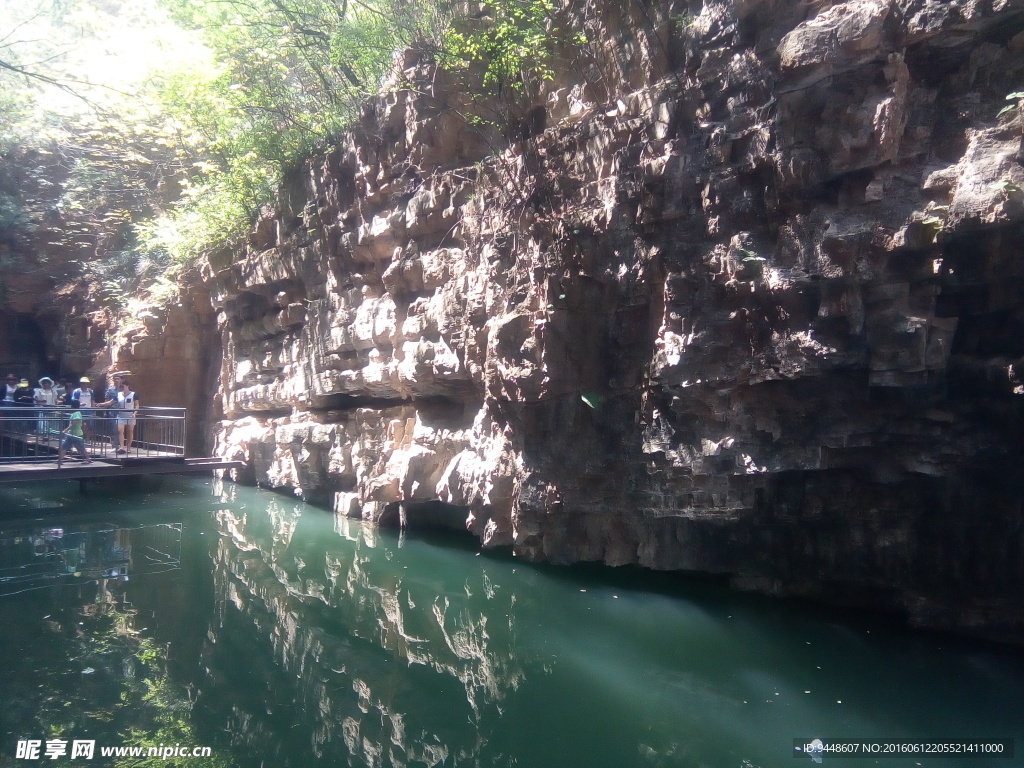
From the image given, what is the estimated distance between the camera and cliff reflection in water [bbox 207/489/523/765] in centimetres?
599

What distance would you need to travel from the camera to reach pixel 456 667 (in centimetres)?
748

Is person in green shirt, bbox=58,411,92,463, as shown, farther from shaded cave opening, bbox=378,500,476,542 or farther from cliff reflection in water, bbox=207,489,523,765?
shaded cave opening, bbox=378,500,476,542

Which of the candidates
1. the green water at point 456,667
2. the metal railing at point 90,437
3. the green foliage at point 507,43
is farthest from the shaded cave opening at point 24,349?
the green foliage at point 507,43

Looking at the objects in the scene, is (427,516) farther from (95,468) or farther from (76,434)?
(76,434)

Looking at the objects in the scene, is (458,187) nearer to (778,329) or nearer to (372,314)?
(372,314)

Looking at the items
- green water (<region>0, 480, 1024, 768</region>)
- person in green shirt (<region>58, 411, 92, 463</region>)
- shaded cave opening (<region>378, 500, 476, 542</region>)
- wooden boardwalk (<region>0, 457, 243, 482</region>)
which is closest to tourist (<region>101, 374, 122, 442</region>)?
person in green shirt (<region>58, 411, 92, 463</region>)

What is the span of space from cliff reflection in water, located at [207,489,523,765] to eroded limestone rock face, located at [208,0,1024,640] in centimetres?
144

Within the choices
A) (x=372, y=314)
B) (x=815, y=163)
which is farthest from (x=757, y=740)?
(x=372, y=314)

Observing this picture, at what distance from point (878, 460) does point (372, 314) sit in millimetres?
9381

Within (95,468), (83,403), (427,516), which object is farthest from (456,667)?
(83,403)

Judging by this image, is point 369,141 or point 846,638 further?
point 369,141

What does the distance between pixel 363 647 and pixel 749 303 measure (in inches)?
239

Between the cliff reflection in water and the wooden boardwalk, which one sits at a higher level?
the wooden boardwalk

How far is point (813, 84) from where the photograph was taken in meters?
7.16
